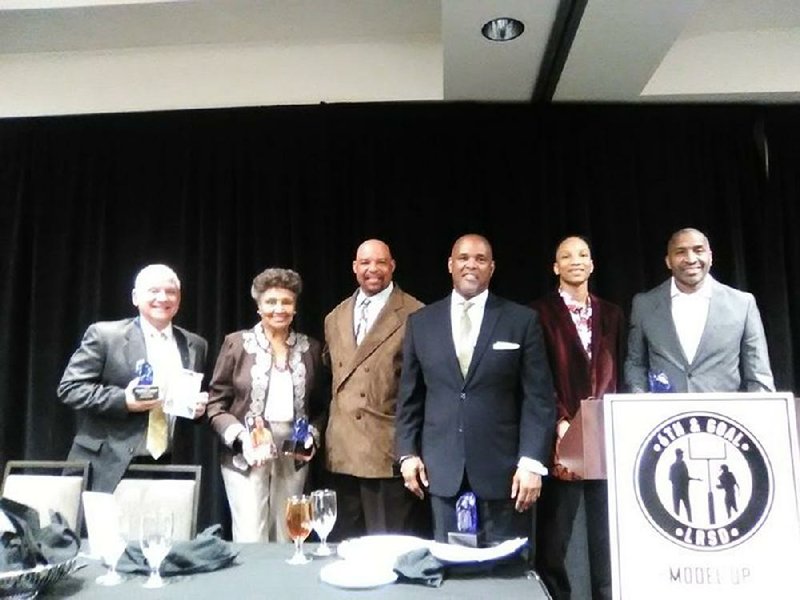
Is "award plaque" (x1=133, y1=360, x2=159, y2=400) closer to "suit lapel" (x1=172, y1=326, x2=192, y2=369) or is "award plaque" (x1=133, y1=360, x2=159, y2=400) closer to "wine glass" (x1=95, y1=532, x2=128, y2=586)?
"suit lapel" (x1=172, y1=326, x2=192, y2=369)

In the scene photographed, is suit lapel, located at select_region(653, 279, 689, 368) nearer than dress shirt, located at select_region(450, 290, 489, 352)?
No

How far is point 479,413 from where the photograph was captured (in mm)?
2686

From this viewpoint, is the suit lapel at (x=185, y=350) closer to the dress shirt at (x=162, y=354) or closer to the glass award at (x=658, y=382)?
the dress shirt at (x=162, y=354)

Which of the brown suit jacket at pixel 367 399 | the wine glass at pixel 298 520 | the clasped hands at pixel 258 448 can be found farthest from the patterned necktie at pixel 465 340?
the wine glass at pixel 298 520

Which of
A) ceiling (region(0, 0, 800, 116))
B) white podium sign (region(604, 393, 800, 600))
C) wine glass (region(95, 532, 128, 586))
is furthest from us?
ceiling (region(0, 0, 800, 116))

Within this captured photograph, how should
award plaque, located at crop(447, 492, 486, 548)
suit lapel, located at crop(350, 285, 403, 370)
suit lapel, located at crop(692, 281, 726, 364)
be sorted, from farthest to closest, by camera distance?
suit lapel, located at crop(692, 281, 726, 364), suit lapel, located at crop(350, 285, 403, 370), award plaque, located at crop(447, 492, 486, 548)

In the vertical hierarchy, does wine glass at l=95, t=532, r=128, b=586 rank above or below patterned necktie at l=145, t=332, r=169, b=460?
below

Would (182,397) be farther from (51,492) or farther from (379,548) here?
(379,548)

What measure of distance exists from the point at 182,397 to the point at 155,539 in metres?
1.41

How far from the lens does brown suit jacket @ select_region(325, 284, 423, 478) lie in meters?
2.88

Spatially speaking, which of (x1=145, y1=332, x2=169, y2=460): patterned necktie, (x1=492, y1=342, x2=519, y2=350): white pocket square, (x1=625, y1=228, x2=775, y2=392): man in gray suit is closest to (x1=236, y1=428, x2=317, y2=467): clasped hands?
(x1=145, y1=332, x2=169, y2=460): patterned necktie

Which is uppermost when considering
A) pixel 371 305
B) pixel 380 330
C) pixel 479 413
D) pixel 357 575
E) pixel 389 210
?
pixel 389 210

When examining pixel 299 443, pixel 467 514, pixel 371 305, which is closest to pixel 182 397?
pixel 299 443

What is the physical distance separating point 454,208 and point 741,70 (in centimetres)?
164
